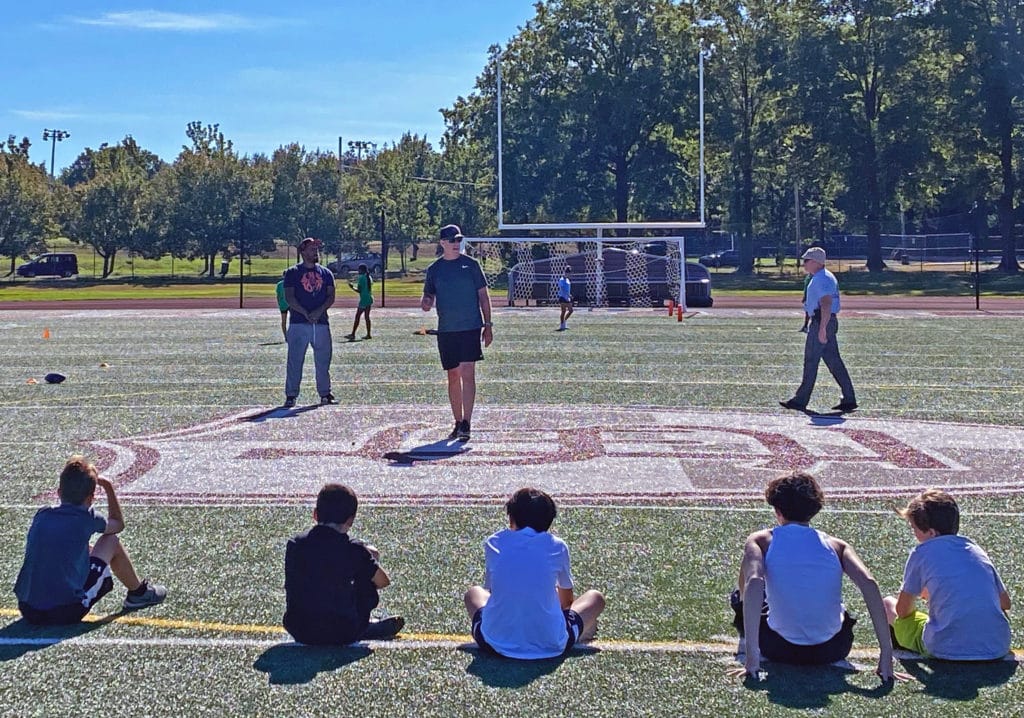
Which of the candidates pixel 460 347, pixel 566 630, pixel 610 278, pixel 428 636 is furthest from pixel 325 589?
pixel 610 278

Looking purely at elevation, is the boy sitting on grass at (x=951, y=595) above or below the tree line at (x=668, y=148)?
below

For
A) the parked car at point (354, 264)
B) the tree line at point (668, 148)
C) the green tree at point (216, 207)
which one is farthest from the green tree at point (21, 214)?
the parked car at point (354, 264)

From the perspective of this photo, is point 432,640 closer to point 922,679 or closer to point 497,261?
point 922,679

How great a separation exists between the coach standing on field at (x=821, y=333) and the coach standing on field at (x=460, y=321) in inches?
140

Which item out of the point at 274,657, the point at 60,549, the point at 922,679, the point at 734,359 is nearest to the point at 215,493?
the point at 60,549

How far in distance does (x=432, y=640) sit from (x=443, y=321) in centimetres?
555

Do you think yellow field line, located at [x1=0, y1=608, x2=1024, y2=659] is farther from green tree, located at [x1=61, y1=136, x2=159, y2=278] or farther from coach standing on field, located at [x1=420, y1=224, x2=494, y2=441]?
green tree, located at [x1=61, y1=136, x2=159, y2=278]

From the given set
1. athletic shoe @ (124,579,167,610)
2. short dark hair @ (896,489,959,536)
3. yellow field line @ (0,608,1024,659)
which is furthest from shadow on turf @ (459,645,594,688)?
Result: athletic shoe @ (124,579,167,610)

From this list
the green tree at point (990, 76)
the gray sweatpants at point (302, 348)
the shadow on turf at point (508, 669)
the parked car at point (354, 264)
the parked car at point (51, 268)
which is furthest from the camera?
the parked car at point (51, 268)

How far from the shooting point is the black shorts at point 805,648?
4.99 metres

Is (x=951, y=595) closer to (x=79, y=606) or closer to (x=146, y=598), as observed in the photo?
(x=146, y=598)

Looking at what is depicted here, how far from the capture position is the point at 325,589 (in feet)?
17.3

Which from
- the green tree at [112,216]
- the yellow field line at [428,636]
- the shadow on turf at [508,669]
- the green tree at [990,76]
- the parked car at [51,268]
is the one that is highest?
the green tree at [990,76]

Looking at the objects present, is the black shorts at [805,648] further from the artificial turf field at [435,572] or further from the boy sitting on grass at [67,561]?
the boy sitting on grass at [67,561]
